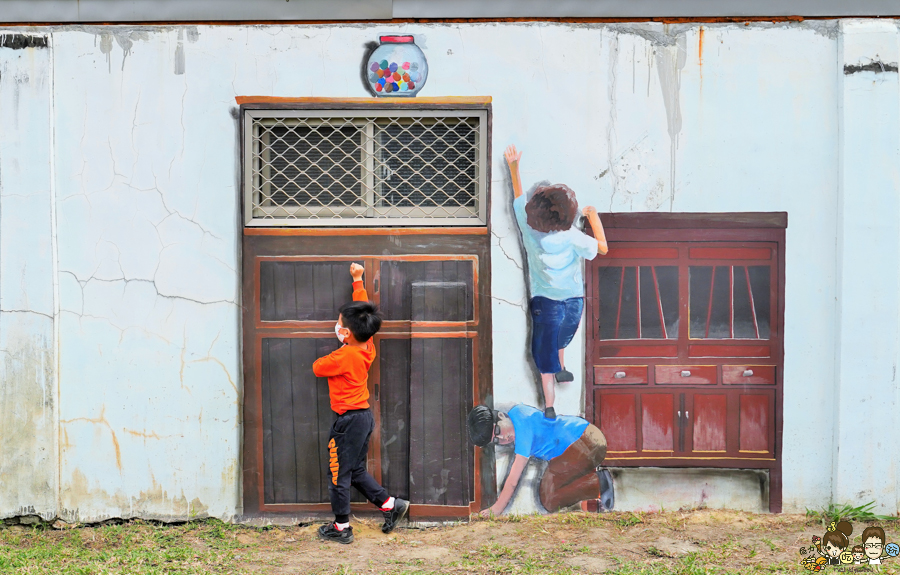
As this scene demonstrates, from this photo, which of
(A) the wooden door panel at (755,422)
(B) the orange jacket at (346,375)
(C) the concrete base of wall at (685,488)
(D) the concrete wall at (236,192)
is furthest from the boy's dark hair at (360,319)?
(A) the wooden door panel at (755,422)

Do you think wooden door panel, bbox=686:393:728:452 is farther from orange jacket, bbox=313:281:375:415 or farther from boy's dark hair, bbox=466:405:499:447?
orange jacket, bbox=313:281:375:415

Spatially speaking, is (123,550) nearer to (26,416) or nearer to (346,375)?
(26,416)

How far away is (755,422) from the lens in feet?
14.0

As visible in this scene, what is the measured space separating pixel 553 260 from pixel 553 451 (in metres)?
1.20

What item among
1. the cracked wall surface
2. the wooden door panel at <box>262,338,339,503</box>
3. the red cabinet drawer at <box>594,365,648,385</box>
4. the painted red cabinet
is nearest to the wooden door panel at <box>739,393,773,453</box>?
the painted red cabinet

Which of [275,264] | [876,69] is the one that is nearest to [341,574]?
[275,264]

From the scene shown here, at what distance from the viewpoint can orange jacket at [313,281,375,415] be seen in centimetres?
393

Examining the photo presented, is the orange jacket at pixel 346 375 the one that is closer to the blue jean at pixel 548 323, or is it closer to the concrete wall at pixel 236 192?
the concrete wall at pixel 236 192

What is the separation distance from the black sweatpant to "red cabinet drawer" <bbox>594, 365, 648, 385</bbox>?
57.5 inches

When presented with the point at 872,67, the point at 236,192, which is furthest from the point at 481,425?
the point at 872,67

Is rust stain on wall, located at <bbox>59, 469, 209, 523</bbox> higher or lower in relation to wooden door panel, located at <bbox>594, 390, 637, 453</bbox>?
lower

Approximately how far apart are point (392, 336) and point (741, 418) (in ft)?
7.41

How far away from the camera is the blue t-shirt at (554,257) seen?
165 inches

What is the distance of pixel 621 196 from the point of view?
4.20 m
